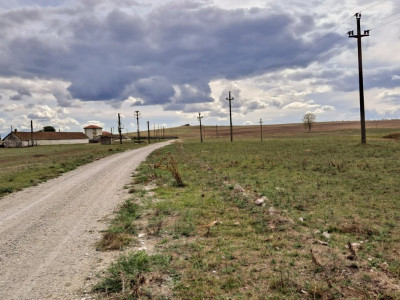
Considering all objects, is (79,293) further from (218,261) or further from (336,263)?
(336,263)

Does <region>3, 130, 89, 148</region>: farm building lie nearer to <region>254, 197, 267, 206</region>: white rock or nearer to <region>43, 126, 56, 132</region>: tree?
<region>43, 126, 56, 132</region>: tree

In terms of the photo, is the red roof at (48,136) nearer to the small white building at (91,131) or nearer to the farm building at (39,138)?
the farm building at (39,138)

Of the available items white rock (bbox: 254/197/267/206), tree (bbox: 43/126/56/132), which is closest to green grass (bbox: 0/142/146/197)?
white rock (bbox: 254/197/267/206)

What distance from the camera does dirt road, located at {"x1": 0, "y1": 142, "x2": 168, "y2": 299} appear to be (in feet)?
18.2

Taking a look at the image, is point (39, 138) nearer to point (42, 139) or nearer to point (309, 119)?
point (42, 139)

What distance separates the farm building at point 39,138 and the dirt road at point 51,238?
11146 cm

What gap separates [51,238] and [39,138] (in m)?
124

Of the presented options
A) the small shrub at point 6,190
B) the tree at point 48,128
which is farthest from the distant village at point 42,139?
the small shrub at point 6,190

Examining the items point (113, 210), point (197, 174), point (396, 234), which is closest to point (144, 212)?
point (113, 210)

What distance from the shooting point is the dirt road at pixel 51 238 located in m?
5.55

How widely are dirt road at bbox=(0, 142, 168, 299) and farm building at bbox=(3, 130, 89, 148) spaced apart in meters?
111

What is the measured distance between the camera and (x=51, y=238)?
26.6 ft

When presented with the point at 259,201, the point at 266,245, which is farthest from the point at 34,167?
the point at 266,245

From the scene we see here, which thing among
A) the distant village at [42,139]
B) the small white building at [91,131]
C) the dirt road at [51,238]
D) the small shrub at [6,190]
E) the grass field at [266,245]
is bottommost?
the grass field at [266,245]
